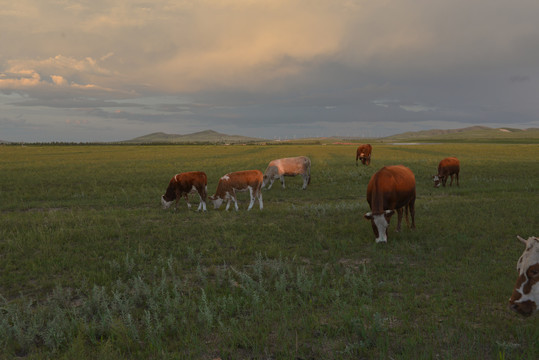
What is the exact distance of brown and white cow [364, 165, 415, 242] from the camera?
951 centimetres

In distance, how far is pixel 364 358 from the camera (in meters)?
4.49

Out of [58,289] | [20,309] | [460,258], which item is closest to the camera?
[20,309]

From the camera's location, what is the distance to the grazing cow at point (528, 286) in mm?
4727

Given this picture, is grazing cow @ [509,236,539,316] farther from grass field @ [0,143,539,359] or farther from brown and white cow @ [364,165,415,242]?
brown and white cow @ [364,165,415,242]

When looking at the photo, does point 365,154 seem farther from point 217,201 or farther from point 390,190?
point 390,190

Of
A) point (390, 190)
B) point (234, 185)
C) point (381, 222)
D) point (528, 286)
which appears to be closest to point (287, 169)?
point (234, 185)

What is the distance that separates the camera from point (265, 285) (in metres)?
6.98

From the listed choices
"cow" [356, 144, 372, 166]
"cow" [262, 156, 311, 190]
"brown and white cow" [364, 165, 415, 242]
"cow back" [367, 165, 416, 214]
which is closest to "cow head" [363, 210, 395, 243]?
"brown and white cow" [364, 165, 415, 242]

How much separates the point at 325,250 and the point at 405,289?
292cm

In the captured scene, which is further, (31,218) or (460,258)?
(31,218)

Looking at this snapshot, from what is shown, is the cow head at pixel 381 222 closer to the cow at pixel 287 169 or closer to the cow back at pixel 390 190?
the cow back at pixel 390 190

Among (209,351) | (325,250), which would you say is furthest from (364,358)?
(325,250)

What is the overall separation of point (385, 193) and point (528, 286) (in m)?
5.41

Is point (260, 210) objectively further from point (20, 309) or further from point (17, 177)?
point (17, 177)
